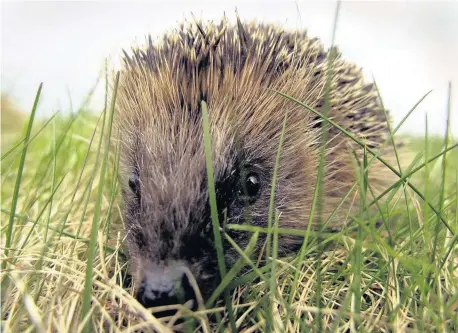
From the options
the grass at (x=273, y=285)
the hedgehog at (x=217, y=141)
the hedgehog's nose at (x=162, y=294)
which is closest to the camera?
the grass at (x=273, y=285)

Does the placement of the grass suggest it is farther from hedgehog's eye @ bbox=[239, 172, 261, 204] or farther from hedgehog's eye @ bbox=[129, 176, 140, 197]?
hedgehog's eye @ bbox=[239, 172, 261, 204]

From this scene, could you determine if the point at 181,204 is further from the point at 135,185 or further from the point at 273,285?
the point at 273,285

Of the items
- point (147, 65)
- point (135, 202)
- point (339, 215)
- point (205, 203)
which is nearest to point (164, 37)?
point (147, 65)

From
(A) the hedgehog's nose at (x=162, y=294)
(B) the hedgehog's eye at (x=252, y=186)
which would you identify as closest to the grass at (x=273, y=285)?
(A) the hedgehog's nose at (x=162, y=294)

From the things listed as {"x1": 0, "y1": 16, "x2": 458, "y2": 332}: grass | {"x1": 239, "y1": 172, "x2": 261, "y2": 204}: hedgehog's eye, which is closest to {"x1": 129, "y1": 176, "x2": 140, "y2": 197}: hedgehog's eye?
{"x1": 0, "y1": 16, "x2": 458, "y2": 332}: grass

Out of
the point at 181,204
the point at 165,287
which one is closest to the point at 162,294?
the point at 165,287

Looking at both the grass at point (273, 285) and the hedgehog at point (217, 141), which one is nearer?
Answer: the grass at point (273, 285)

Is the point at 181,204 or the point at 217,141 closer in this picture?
the point at 181,204

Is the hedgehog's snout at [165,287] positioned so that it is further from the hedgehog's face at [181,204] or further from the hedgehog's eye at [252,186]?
the hedgehog's eye at [252,186]
